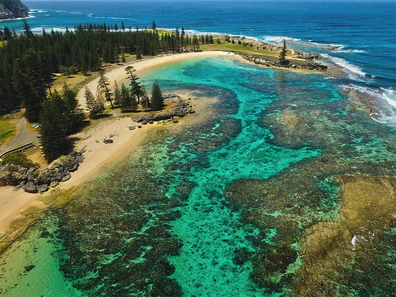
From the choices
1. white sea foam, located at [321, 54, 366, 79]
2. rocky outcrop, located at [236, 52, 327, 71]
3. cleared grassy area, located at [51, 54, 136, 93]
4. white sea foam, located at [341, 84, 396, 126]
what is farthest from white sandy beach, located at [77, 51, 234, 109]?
white sea foam, located at [341, 84, 396, 126]

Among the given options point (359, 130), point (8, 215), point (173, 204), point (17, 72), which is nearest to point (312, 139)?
point (359, 130)

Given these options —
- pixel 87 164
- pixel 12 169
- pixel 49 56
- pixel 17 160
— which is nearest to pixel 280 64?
pixel 87 164

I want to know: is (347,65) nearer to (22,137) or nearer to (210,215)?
(210,215)

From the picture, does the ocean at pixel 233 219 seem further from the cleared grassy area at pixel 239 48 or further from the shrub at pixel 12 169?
the cleared grassy area at pixel 239 48

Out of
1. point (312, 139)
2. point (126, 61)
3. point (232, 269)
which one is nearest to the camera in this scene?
point (232, 269)

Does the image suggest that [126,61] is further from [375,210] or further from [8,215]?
[375,210]

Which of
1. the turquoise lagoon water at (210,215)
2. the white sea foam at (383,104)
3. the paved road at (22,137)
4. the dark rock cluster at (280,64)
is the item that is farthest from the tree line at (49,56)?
the white sea foam at (383,104)
